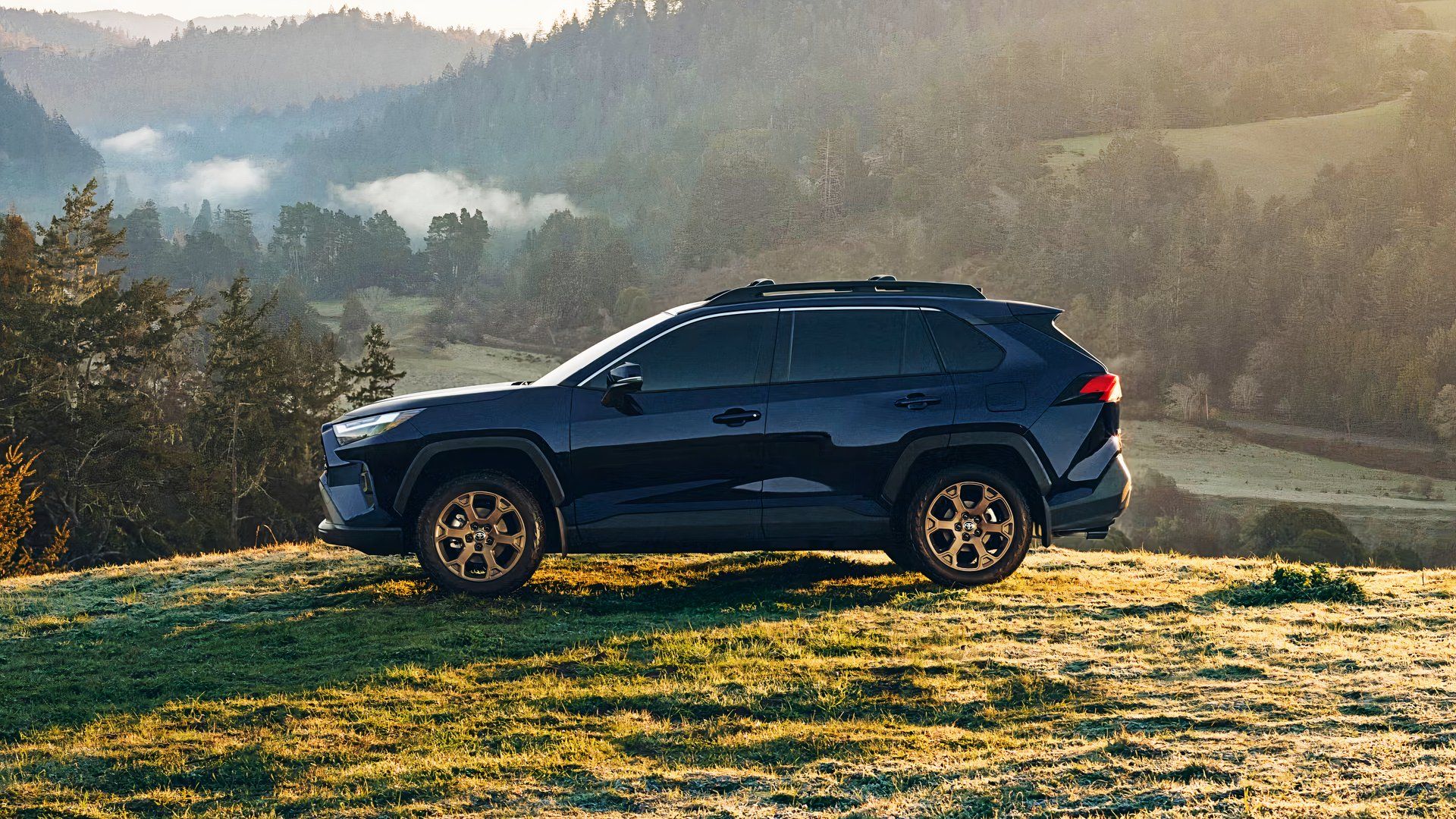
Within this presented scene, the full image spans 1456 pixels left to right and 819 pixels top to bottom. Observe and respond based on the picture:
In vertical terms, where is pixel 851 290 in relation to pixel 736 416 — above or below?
above

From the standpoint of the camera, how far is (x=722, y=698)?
20.3ft

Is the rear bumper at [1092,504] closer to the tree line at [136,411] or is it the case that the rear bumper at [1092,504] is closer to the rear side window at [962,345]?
the rear side window at [962,345]

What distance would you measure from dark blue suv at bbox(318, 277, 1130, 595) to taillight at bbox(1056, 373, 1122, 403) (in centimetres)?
1

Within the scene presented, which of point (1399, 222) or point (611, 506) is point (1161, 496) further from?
point (611, 506)

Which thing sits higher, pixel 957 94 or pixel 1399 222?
pixel 957 94

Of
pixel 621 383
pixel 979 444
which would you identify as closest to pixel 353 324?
pixel 621 383

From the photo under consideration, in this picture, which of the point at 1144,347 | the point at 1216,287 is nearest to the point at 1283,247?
the point at 1216,287

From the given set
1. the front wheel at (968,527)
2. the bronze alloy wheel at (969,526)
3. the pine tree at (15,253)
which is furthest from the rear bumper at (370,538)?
the pine tree at (15,253)

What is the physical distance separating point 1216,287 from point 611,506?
137992mm

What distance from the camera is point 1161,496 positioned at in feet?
299

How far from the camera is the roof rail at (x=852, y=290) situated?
8852 millimetres

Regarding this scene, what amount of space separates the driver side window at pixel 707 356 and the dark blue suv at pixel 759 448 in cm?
1

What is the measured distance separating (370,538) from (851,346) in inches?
138

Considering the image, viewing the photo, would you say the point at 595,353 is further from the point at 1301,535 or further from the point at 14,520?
the point at 1301,535
